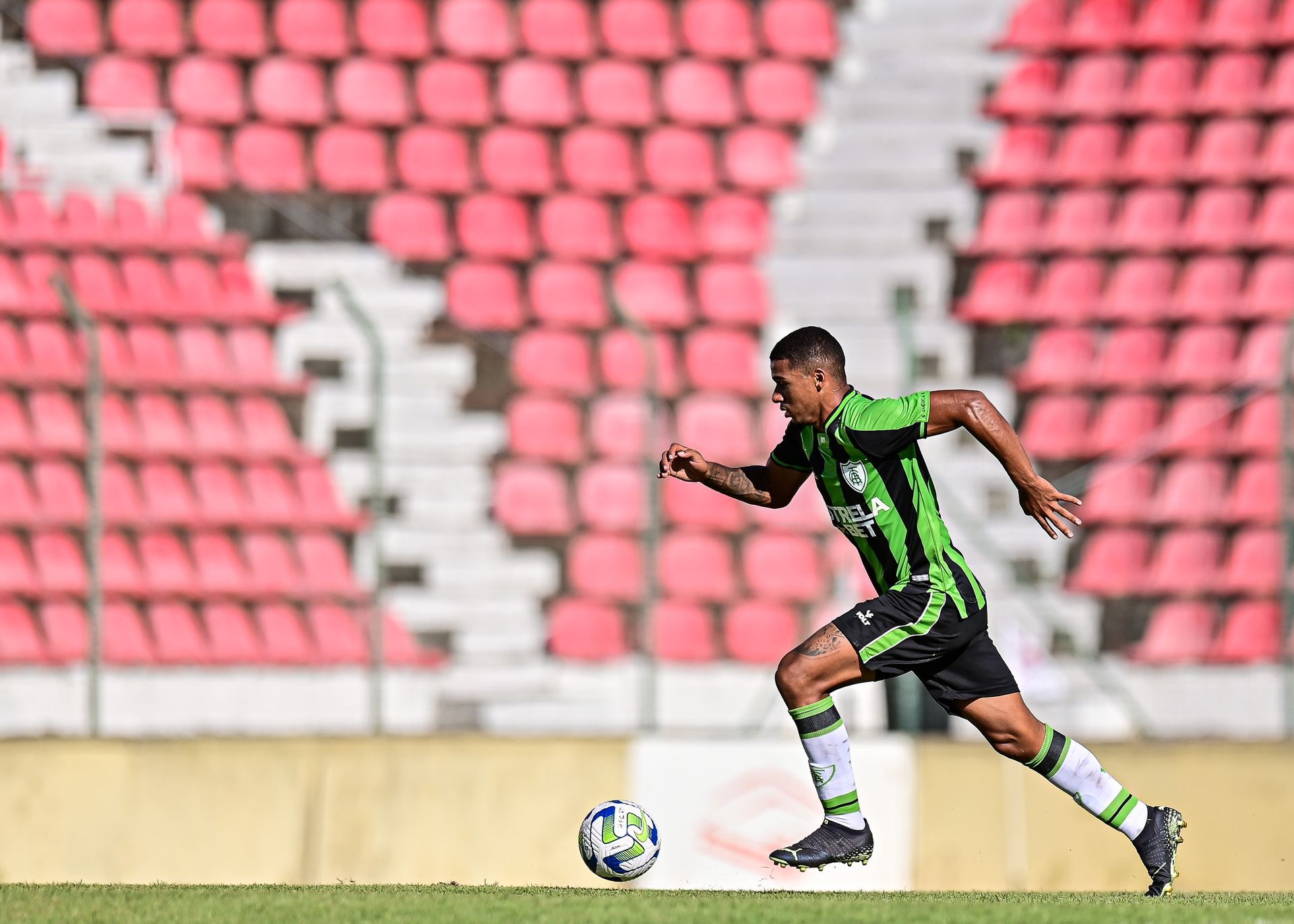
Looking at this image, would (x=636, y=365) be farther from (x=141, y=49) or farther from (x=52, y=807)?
(x=52, y=807)

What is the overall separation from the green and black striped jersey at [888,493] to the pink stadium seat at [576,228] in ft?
16.8

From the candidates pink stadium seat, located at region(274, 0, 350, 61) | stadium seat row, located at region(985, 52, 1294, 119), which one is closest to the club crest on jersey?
stadium seat row, located at region(985, 52, 1294, 119)

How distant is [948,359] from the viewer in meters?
9.97

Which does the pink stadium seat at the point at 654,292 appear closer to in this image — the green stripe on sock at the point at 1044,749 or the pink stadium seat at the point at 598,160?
the pink stadium seat at the point at 598,160

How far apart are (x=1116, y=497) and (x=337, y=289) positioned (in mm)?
4319

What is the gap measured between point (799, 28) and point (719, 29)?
18.9 inches

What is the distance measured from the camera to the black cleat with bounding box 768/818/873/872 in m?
5.06

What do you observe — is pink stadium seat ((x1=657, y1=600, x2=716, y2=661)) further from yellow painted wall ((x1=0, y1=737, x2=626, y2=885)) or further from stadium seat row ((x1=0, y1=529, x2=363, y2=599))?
yellow painted wall ((x1=0, y1=737, x2=626, y2=885))

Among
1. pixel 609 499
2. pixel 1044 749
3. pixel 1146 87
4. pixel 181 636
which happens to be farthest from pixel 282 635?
pixel 1146 87

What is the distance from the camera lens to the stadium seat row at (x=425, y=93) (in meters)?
10.4

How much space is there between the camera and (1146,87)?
34.3 feet

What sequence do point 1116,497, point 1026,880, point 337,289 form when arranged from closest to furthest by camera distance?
point 1026,880, point 337,289, point 1116,497

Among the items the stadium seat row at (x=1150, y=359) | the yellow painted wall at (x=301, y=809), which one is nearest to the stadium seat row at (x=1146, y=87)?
the stadium seat row at (x=1150, y=359)

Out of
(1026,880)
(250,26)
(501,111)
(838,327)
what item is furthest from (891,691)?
(250,26)
